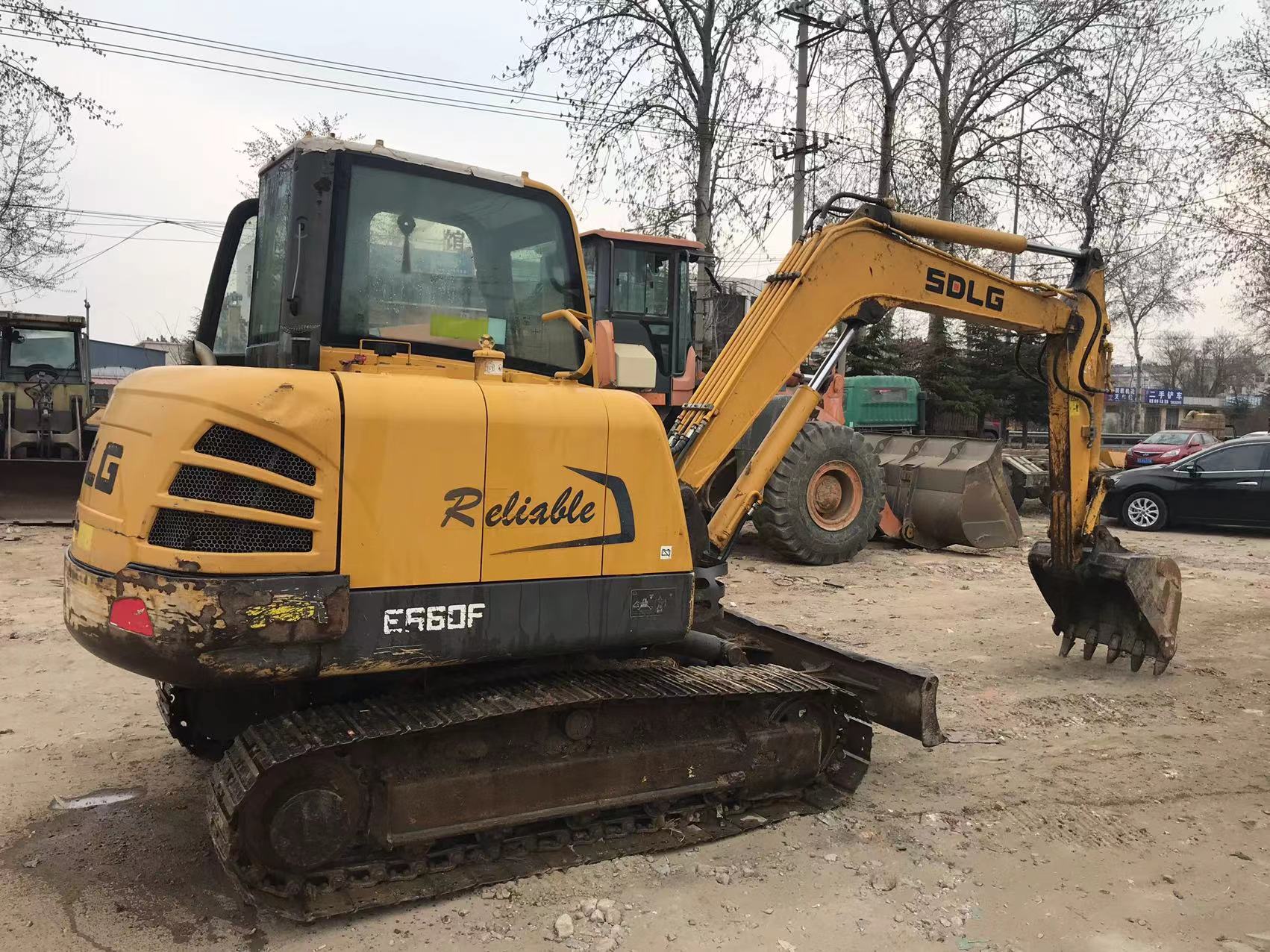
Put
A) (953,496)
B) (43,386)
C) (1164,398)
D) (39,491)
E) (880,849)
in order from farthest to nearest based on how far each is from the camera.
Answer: (1164,398), (43,386), (39,491), (953,496), (880,849)

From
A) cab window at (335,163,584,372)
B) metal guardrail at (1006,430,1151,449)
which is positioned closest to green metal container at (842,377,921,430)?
metal guardrail at (1006,430,1151,449)

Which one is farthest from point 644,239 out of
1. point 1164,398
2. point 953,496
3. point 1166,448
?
point 1164,398

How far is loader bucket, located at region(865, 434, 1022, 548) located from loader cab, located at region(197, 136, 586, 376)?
28.0 feet

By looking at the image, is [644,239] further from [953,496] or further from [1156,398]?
[1156,398]

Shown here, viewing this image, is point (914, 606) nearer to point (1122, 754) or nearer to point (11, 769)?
point (1122, 754)

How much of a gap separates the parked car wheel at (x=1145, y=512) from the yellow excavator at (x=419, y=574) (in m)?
12.1

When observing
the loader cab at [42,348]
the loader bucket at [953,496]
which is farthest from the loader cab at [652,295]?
the loader cab at [42,348]

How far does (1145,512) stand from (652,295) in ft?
30.5

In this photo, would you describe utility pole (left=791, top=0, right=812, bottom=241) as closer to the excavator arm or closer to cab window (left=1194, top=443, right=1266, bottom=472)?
cab window (left=1194, top=443, right=1266, bottom=472)

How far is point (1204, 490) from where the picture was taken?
14188mm

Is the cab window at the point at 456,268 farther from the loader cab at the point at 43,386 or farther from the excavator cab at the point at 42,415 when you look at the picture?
the loader cab at the point at 43,386

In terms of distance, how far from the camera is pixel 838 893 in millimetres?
3557

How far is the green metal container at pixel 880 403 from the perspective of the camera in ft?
54.3

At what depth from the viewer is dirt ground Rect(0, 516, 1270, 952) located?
327 centimetres
